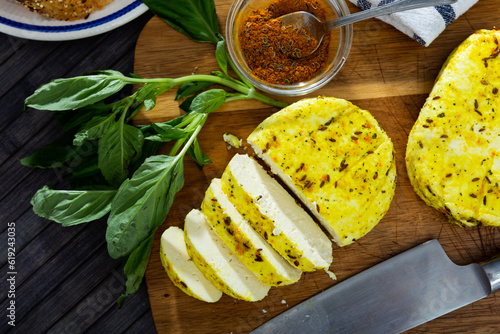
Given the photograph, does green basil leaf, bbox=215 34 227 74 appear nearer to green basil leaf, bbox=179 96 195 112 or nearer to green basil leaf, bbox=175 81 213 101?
green basil leaf, bbox=175 81 213 101

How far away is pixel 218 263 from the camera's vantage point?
104 inches

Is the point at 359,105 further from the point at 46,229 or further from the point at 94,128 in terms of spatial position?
the point at 46,229

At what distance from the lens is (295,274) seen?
2730mm

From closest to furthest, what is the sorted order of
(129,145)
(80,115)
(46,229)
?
(129,145) < (80,115) < (46,229)

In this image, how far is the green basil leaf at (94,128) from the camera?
256 centimetres

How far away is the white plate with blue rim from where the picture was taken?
9.00 feet

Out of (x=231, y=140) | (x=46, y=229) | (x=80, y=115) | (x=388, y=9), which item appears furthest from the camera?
(x=46, y=229)

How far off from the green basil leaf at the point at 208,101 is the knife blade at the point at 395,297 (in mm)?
1538

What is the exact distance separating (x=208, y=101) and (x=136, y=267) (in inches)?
48.5

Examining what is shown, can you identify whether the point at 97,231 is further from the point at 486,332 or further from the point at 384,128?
the point at 486,332

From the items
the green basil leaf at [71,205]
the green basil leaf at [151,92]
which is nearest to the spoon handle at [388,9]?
the green basil leaf at [151,92]

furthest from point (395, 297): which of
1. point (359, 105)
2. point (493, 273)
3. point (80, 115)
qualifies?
point (80, 115)

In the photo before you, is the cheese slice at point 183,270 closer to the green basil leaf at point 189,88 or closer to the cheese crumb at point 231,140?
the cheese crumb at point 231,140

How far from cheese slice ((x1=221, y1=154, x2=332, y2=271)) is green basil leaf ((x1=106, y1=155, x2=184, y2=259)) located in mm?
411
